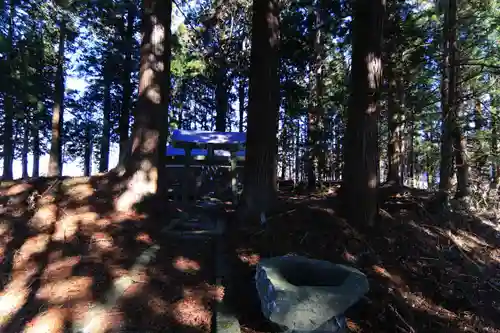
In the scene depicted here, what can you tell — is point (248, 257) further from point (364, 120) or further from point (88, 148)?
point (88, 148)

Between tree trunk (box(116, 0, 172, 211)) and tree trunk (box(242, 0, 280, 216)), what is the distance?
5.36 feet

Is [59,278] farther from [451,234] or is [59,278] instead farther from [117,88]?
[117,88]

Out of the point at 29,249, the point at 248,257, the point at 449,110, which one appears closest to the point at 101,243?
the point at 29,249

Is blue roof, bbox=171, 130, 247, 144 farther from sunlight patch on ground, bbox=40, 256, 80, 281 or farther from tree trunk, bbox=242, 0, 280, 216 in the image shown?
sunlight patch on ground, bbox=40, 256, 80, 281

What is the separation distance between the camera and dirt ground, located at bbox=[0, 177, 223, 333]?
354cm

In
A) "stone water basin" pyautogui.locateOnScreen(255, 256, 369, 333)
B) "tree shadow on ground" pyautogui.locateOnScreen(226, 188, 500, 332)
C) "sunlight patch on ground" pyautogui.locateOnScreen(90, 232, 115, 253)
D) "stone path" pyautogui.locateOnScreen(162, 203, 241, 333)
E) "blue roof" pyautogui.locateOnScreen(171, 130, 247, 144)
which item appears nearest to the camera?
"stone water basin" pyautogui.locateOnScreen(255, 256, 369, 333)

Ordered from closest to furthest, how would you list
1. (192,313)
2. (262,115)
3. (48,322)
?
1. (48,322)
2. (192,313)
3. (262,115)

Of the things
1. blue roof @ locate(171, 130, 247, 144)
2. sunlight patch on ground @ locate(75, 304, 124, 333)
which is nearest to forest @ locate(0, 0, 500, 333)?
sunlight patch on ground @ locate(75, 304, 124, 333)

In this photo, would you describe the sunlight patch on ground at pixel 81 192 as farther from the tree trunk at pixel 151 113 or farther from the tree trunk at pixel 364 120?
the tree trunk at pixel 364 120

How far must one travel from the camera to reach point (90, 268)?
4309 millimetres

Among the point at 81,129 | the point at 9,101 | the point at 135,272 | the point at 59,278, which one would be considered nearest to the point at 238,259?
the point at 135,272

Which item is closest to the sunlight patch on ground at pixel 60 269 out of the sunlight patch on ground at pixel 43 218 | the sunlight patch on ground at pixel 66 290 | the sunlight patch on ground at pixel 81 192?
the sunlight patch on ground at pixel 66 290

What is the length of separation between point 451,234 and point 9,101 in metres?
18.6

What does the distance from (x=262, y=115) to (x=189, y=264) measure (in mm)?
2800
